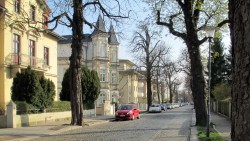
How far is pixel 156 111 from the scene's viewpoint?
6097 centimetres

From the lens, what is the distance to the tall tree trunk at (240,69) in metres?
2.70

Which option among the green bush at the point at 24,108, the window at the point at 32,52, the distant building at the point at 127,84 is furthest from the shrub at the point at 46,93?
the distant building at the point at 127,84

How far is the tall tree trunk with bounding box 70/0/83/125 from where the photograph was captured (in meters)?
26.0

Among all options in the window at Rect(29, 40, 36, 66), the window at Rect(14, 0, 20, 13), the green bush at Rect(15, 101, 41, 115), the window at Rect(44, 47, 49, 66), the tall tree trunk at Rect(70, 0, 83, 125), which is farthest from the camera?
the window at Rect(44, 47, 49, 66)

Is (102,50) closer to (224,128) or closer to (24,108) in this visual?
(24,108)

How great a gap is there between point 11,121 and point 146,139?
34.5ft

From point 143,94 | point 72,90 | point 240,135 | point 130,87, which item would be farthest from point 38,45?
point 143,94

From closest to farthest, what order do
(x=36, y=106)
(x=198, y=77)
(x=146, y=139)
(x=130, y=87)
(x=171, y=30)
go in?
(x=146, y=139) → (x=198, y=77) → (x=171, y=30) → (x=36, y=106) → (x=130, y=87)

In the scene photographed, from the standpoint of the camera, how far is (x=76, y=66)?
2614 cm

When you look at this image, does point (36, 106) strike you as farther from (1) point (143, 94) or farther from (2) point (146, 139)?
(1) point (143, 94)

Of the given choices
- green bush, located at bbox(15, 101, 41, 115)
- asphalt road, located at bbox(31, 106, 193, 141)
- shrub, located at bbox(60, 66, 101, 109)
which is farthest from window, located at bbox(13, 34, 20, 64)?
asphalt road, located at bbox(31, 106, 193, 141)

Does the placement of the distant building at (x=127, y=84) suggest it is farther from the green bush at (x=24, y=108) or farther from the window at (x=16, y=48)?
the green bush at (x=24, y=108)

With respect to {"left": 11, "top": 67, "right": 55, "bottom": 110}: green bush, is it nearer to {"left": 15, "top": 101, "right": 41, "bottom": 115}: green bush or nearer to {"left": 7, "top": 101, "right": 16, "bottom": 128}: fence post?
{"left": 15, "top": 101, "right": 41, "bottom": 115}: green bush

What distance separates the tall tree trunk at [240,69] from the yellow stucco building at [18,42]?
2300cm
